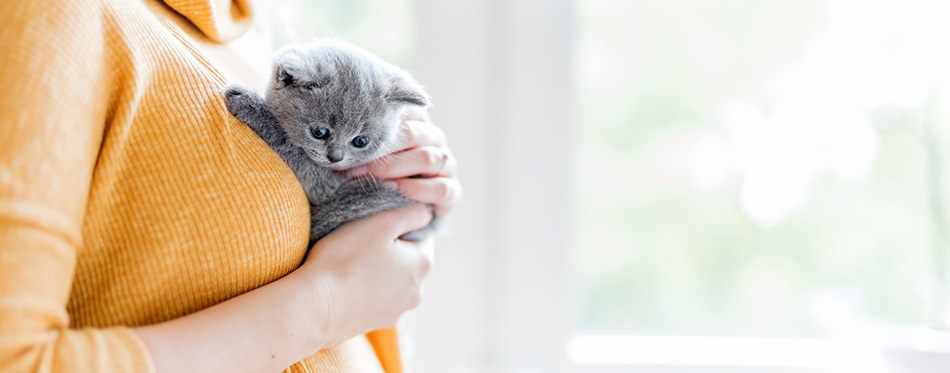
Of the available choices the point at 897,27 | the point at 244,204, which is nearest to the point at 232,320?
the point at 244,204

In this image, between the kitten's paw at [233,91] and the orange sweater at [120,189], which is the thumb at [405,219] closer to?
the orange sweater at [120,189]

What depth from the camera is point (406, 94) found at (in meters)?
1.08

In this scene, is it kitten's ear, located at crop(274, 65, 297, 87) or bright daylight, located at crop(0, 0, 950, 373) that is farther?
bright daylight, located at crop(0, 0, 950, 373)

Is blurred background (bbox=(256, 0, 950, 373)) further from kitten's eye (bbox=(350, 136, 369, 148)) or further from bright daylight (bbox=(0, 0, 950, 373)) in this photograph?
kitten's eye (bbox=(350, 136, 369, 148))

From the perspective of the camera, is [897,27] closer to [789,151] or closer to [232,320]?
[789,151]

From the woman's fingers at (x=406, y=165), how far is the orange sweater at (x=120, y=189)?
25 centimetres

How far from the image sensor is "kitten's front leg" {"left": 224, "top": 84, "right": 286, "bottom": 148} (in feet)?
2.93

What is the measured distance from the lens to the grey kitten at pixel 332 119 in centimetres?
101

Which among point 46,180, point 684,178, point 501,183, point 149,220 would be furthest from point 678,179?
point 46,180

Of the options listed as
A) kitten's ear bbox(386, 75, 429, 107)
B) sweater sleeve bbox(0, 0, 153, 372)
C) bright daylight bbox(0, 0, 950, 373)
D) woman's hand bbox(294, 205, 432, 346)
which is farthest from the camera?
bright daylight bbox(0, 0, 950, 373)

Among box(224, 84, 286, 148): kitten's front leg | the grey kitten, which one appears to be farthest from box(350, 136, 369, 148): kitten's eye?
box(224, 84, 286, 148): kitten's front leg

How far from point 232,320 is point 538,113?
3.38ft

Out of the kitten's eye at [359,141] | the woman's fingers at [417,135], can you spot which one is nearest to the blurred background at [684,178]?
the woman's fingers at [417,135]

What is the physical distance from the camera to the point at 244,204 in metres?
0.77
